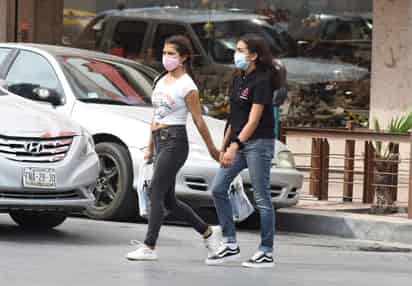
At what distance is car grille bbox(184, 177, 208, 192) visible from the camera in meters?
11.8

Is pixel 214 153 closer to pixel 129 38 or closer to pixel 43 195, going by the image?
pixel 43 195

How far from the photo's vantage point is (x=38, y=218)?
1133 cm

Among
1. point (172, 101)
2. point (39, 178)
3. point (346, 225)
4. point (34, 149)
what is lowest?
point (346, 225)

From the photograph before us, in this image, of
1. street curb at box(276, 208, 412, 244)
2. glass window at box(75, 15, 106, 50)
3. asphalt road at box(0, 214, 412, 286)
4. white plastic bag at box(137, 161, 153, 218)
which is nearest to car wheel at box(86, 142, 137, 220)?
asphalt road at box(0, 214, 412, 286)

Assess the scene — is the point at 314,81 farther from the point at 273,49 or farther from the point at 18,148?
the point at 18,148

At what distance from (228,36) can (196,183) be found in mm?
6011

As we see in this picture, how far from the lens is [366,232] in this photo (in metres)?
12.1

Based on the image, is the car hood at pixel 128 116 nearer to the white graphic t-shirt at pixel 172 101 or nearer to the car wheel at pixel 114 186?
the car wheel at pixel 114 186

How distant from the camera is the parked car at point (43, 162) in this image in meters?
10.2

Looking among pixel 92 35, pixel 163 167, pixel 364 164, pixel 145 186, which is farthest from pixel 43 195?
pixel 92 35

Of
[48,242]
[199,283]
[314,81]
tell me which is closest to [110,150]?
[48,242]

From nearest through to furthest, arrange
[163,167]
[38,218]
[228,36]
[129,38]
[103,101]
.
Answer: [163,167] → [38,218] → [103,101] → [228,36] → [129,38]

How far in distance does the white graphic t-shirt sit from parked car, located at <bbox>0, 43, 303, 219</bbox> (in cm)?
221

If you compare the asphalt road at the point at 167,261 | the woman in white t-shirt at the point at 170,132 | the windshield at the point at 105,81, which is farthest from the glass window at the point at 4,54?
the woman in white t-shirt at the point at 170,132
